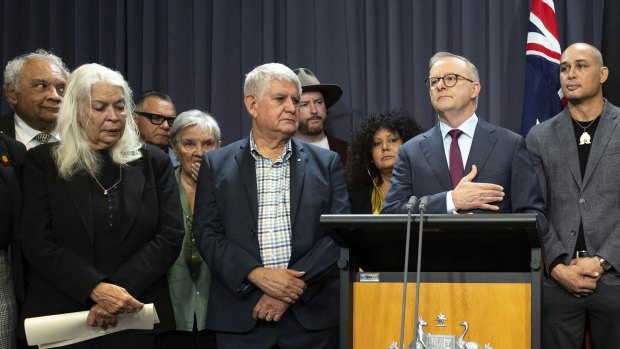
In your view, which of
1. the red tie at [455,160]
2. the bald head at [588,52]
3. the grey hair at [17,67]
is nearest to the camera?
the red tie at [455,160]

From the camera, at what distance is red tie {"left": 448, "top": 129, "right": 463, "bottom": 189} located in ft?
10.4

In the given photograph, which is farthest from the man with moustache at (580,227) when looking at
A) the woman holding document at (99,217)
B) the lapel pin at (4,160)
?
the lapel pin at (4,160)

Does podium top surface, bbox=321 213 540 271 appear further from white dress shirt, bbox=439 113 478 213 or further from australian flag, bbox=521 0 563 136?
australian flag, bbox=521 0 563 136

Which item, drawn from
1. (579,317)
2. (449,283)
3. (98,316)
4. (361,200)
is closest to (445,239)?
(449,283)

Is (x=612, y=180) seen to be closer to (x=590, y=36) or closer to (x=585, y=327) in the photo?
(x=585, y=327)

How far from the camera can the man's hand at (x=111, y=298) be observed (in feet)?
9.75

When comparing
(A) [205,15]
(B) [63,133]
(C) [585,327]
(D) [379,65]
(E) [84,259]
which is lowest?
(C) [585,327]

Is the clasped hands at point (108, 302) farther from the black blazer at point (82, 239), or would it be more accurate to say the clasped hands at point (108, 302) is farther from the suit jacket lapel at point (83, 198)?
the suit jacket lapel at point (83, 198)

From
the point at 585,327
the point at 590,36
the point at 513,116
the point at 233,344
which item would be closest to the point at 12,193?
the point at 233,344

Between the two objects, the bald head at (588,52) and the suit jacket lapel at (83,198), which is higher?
the bald head at (588,52)

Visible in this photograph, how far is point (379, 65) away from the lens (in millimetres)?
5207

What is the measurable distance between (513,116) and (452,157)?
6.17 ft

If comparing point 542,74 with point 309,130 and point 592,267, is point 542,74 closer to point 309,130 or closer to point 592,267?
point 309,130

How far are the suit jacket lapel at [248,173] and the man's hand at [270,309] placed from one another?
0.33m
